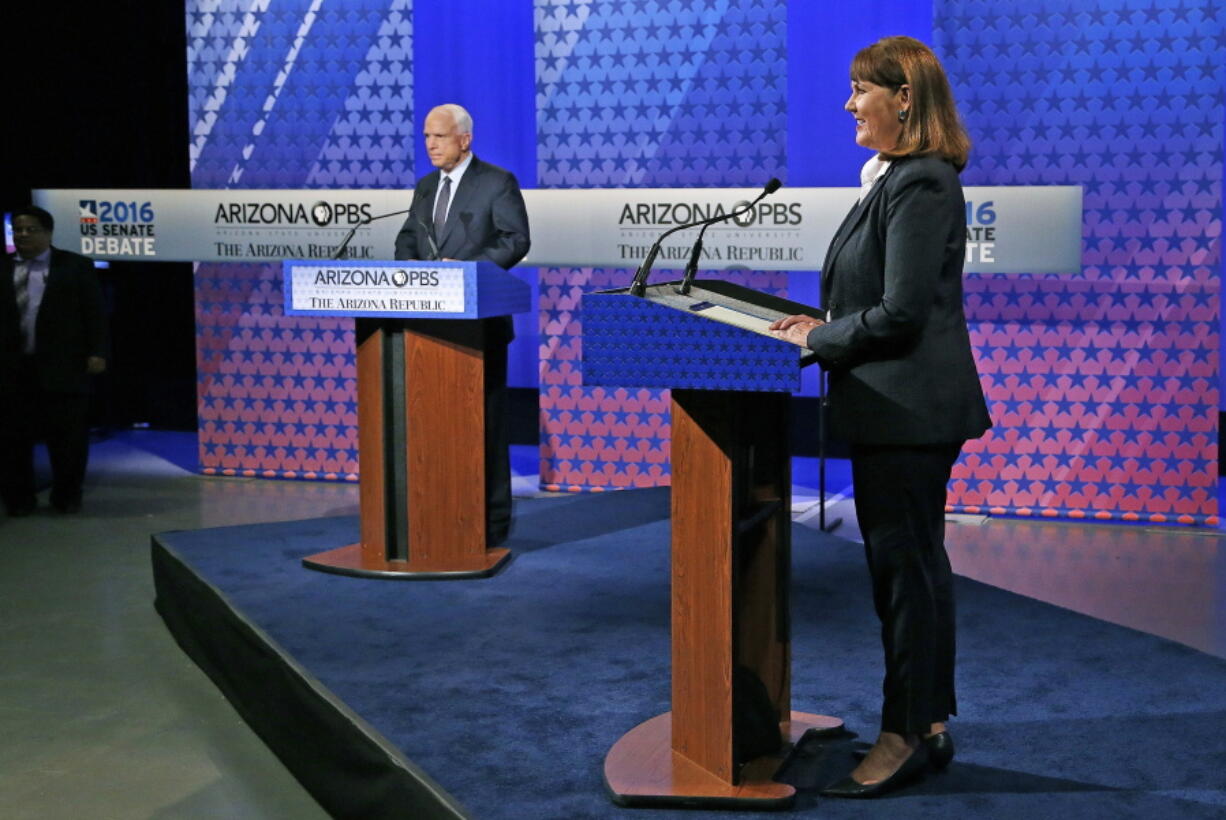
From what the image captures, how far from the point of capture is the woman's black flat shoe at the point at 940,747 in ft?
9.48

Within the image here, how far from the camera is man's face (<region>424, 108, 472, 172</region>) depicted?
5117 millimetres

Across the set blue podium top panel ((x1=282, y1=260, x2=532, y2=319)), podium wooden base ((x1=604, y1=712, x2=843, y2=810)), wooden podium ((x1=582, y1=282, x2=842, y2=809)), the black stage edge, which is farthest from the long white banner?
podium wooden base ((x1=604, y1=712, x2=843, y2=810))

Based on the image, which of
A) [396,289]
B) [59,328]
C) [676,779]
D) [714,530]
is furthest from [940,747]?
[59,328]

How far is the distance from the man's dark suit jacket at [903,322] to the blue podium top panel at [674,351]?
0.12 meters

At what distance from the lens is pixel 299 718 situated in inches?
141

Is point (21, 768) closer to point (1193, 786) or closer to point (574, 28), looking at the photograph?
point (1193, 786)

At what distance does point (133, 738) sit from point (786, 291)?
4052 millimetres

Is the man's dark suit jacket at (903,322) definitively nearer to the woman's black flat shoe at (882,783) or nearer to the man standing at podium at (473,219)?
the woman's black flat shoe at (882,783)

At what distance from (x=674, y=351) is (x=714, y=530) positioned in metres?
0.35

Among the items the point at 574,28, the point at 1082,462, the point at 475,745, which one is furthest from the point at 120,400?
the point at 475,745

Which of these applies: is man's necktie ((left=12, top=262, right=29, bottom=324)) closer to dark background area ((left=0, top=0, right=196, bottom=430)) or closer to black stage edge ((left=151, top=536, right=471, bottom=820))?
black stage edge ((left=151, top=536, right=471, bottom=820))

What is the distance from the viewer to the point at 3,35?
30.5 ft

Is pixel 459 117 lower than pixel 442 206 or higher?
higher

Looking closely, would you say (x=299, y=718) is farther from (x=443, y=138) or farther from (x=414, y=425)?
(x=443, y=138)
